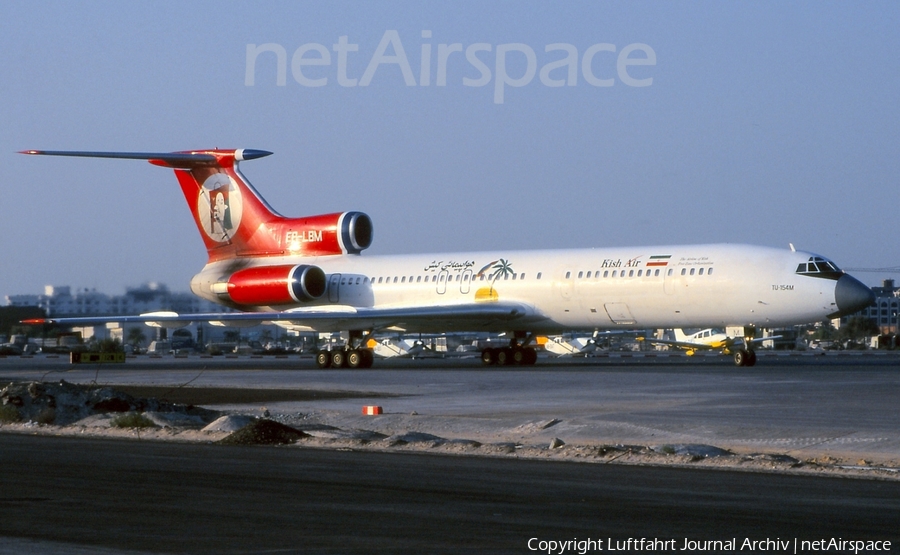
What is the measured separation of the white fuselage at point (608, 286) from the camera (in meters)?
33.5

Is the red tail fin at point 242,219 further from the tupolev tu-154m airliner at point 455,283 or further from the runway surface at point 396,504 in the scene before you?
the runway surface at point 396,504

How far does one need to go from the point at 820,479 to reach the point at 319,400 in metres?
12.8

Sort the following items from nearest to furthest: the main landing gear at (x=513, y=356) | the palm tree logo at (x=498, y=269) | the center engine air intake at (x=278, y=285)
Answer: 1. the palm tree logo at (x=498, y=269)
2. the main landing gear at (x=513, y=356)
3. the center engine air intake at (x=278, y=285)

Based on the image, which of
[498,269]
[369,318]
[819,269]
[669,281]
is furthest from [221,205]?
[819,269]

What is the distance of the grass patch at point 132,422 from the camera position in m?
18.2

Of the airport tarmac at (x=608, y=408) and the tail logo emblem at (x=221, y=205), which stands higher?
the tail logo emblem at (x=221, y=205)

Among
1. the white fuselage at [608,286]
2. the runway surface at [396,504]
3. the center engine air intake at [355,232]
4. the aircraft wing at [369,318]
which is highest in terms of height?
the center engine air intake at [355,232]

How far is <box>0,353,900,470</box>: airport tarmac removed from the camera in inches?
584

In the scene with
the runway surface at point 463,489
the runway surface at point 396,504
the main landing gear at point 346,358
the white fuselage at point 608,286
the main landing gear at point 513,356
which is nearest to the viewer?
the runway surface at point 396,504

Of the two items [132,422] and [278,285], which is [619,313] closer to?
[278,285]

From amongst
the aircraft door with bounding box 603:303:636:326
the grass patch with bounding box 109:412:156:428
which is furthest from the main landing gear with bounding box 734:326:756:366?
the grass patch with bounding box 109:412:156:428

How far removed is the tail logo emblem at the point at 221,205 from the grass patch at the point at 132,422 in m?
26.3

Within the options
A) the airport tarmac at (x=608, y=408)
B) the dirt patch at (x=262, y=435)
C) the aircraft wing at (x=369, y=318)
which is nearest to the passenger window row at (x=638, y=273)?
the aircraft wing at (x=369, y=318)

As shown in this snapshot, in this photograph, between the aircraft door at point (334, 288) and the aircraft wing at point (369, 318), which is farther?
the aircraft door at point (334, 288)
